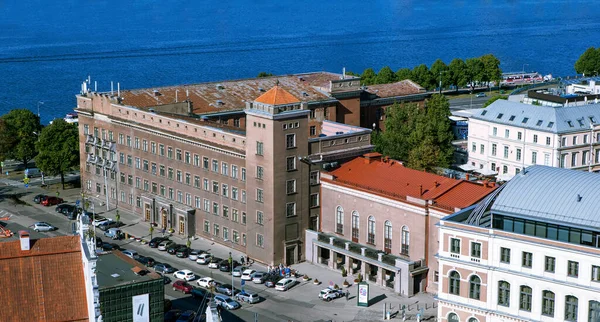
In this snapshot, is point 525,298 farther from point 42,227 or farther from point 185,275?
point 42,227

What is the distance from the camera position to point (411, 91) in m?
130

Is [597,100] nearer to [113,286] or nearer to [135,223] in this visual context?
[135,223]

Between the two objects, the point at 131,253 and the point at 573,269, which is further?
the point at 131,253

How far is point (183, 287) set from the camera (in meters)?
79.8

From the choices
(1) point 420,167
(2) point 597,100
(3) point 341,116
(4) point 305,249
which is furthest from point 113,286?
(2) point 597,100

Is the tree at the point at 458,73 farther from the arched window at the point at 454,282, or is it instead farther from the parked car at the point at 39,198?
the arched window at the point at 454,282

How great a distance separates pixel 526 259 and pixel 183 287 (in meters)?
29.0

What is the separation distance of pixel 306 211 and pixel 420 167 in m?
21.5

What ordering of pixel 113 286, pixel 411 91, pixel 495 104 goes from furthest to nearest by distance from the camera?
pixel 411 91 → pixel 495 104 → pixel 113 286

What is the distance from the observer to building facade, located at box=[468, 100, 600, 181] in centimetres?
10625

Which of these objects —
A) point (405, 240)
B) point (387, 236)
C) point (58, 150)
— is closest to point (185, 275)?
point (387, 236)

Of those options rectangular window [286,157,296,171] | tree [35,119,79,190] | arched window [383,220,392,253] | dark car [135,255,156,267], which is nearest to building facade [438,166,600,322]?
arched window [383,220,392,253]

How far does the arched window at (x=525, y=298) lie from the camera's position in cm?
6594

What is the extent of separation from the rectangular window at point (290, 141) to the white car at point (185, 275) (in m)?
14.2
